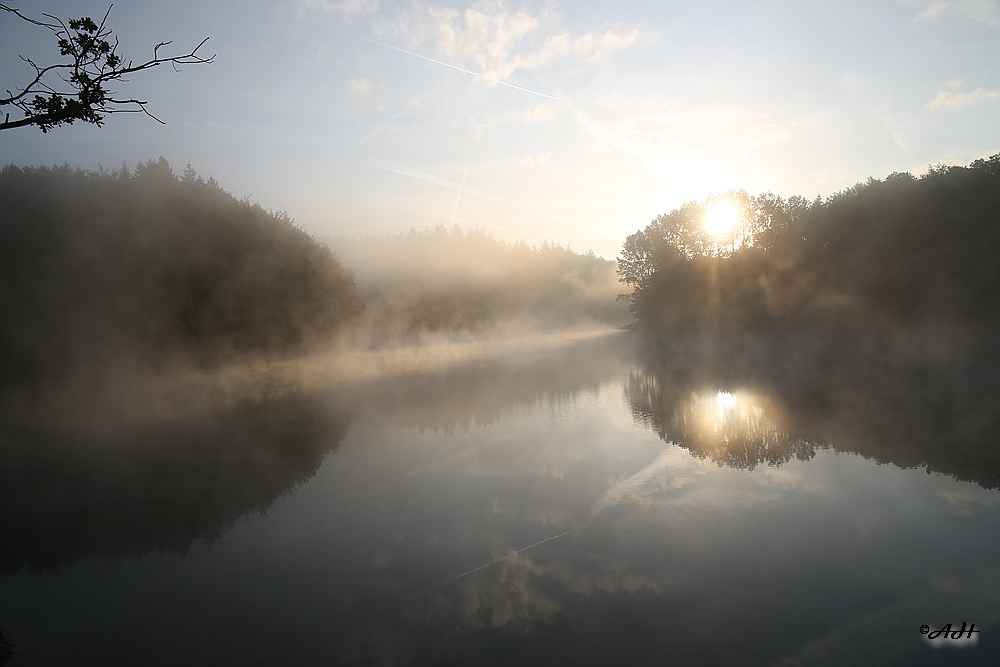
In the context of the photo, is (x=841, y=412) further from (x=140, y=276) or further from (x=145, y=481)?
(x=140, y=276)

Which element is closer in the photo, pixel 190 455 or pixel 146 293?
pixel 190 455

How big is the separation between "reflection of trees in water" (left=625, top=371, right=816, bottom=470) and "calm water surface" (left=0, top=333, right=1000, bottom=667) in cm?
10

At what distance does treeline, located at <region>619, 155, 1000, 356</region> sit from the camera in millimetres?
23844

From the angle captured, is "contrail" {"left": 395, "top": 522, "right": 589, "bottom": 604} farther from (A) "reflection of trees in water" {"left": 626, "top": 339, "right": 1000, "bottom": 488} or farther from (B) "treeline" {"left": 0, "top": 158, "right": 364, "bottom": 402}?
(B) "treeline" {"left": 0, "top": 158, "right": 364, "bottom": 402}

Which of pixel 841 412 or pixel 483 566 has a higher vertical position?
pixel 841 412

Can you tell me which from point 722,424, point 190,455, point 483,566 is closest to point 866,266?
point 722,424

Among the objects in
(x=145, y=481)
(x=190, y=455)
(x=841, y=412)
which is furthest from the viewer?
(x=841, y=412)

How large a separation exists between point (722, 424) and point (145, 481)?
1288 cm

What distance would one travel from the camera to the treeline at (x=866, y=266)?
2384cm

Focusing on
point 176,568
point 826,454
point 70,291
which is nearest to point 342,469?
point 176,568

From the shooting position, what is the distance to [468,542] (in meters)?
6.25

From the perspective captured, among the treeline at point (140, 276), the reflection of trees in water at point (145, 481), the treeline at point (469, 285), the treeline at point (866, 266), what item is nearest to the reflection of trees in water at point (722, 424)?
the reflection of trees in water at point (145, 481)

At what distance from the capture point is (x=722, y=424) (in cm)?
1139

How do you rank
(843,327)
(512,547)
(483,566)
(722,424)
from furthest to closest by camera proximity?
(843,327) < (722,424) < (512,547) < (483,566)
